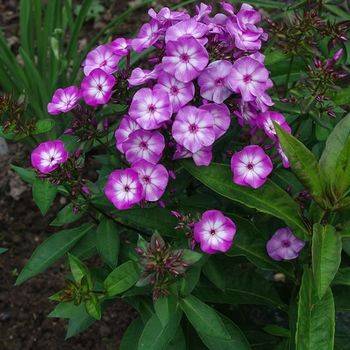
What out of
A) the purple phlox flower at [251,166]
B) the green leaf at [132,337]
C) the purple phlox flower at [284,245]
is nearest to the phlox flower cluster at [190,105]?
the purple phlox flower at [251,166]

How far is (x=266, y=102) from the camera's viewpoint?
1.77m

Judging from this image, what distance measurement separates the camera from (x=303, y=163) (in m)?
1.74

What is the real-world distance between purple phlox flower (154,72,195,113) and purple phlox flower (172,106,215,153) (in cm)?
2

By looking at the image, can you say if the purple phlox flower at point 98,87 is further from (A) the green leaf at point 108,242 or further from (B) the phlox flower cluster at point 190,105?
→ (A) the green leaf at point 108,242

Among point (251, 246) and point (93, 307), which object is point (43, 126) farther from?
point (251, 246)

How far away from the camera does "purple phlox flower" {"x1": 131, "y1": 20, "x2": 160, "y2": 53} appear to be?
5.95ft

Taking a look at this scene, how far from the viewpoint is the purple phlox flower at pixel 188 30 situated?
68.1 inches

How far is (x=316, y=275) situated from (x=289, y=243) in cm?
30

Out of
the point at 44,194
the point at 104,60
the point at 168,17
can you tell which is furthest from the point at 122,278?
the point at 168,17

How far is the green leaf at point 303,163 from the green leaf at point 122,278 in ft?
1.71

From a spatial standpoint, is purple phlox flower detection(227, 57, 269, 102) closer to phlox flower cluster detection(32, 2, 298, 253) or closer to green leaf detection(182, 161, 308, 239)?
phlox flower cluster detection(32, 2, 298, 253)

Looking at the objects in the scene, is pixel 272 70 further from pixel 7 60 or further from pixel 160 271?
pixel 7 60

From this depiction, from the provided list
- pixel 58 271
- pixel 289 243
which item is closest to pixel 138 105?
pixel 289 243

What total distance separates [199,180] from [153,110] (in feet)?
0.88
